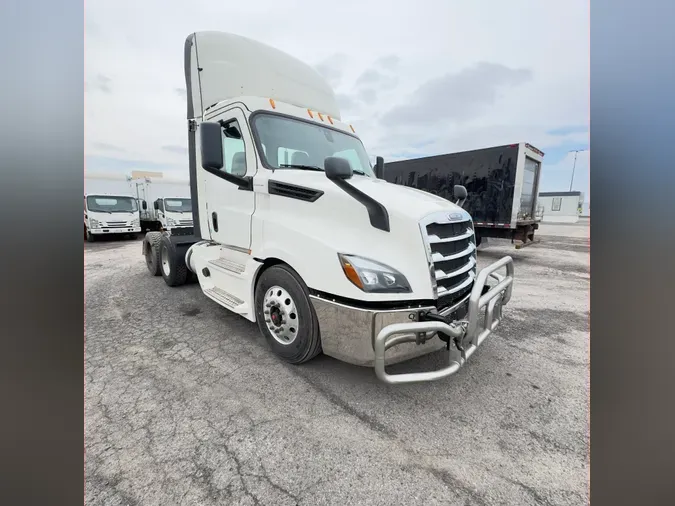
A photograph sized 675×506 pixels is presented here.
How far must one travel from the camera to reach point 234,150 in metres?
3.60

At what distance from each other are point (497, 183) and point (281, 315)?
29.9 feet

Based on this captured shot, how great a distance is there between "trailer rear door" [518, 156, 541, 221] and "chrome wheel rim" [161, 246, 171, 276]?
33.0 feet

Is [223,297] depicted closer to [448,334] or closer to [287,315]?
[287,315]

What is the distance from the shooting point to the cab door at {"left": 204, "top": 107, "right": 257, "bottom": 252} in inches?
131

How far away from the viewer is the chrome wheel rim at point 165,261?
5.74 meters

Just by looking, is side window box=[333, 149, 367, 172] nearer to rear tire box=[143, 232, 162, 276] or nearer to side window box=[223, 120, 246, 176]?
side window box=[223, 120, 246, 176]

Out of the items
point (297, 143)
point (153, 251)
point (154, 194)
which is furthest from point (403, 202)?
point (154, 194)

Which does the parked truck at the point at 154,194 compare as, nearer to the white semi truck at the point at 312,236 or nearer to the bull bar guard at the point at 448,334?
the white semi truck at the point at 312,236

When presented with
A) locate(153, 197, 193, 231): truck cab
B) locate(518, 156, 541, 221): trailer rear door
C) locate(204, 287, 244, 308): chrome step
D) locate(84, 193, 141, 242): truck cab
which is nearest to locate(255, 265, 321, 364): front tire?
locate(204, 287, 244, 308): chrome step

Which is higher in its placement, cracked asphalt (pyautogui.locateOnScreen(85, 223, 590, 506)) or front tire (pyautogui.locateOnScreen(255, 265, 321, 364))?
Answer: front tire (pyautogui.locateOnScreen(255, 265, 321, 364))

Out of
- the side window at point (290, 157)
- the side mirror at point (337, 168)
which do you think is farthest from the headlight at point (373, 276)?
the side window at point (290, 157)
